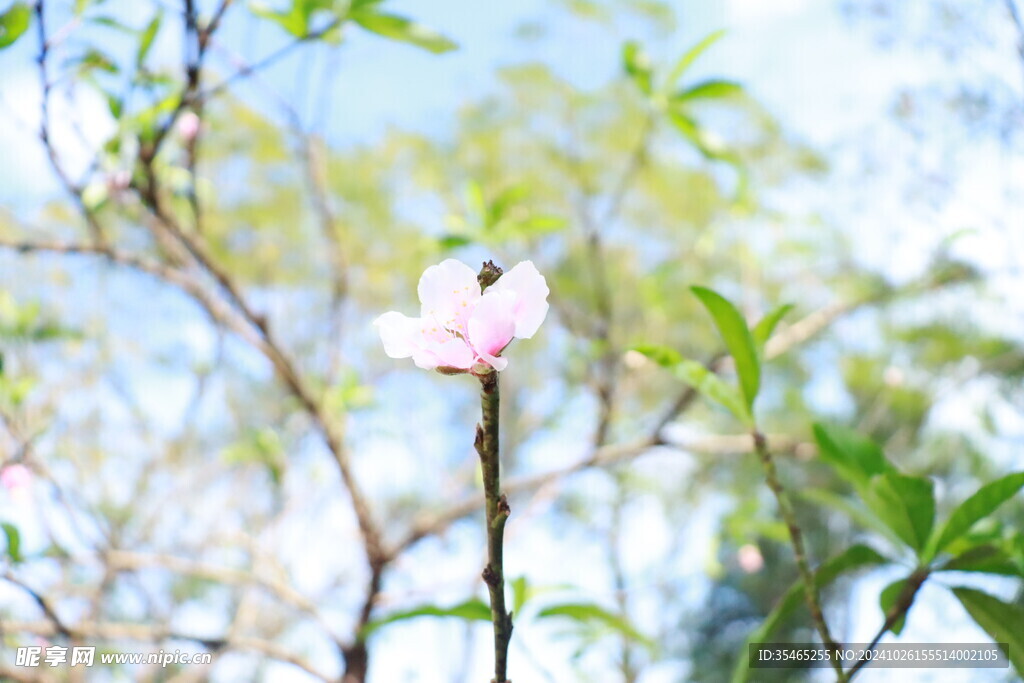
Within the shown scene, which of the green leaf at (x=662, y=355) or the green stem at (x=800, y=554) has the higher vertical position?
the green leaf at (x=662, y=355)

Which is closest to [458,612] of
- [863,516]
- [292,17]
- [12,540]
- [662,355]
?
[662,355]

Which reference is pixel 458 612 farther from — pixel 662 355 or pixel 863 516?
pixel 863 516

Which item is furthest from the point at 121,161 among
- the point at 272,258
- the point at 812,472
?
the point at 812,472

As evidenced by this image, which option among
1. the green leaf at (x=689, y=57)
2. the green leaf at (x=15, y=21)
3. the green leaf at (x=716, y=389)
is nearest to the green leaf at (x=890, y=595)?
the green leaf at (x=716, y=389)

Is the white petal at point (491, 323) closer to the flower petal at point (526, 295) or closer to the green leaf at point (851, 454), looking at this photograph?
the flower petal at point (526, 295)

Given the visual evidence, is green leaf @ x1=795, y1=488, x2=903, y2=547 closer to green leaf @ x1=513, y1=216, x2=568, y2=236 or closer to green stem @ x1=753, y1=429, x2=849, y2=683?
green stem @ x1=753, y1=429, x2=849, y2=683

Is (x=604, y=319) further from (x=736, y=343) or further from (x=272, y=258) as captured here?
(x=272, y=258)
